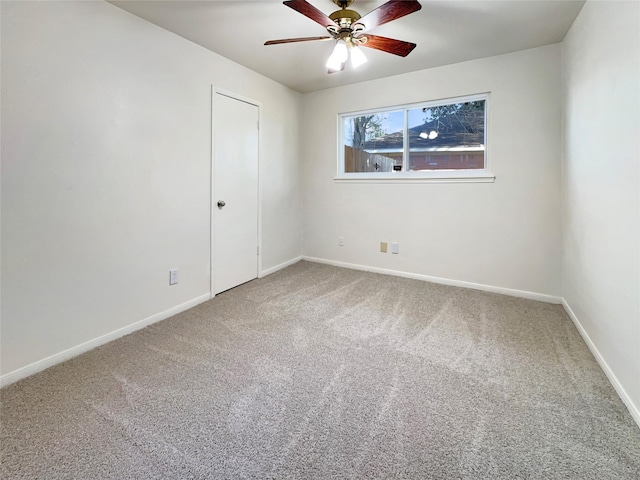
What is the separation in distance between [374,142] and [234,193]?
1892 mm

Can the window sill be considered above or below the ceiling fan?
below

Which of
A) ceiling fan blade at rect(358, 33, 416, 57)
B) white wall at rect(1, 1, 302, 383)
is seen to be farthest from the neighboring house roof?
white wall at rect(1, 1, 302, 383)

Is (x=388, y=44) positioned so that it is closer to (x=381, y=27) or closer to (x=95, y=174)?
(x=381, y=27)

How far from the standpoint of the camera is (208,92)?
114 inches

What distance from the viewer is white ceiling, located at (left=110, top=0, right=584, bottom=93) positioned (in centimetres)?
218

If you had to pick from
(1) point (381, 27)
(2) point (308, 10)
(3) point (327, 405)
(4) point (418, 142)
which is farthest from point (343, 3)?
(3) point (327, 405)

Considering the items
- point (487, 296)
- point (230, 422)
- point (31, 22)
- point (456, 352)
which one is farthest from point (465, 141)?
point (31, 22)

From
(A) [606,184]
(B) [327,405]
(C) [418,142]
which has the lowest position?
(B) [327,405]

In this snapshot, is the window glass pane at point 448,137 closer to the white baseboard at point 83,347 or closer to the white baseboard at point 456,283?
the white baseboard at point 456,283

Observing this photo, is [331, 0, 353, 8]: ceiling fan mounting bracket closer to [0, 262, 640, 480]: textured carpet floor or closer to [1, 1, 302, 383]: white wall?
[1, 1, 302, 383]: white wall

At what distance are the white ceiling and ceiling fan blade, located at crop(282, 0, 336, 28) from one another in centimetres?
24

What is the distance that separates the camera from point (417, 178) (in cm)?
356

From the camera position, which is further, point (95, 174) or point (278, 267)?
point (278, 267)

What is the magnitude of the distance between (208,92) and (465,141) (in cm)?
266
